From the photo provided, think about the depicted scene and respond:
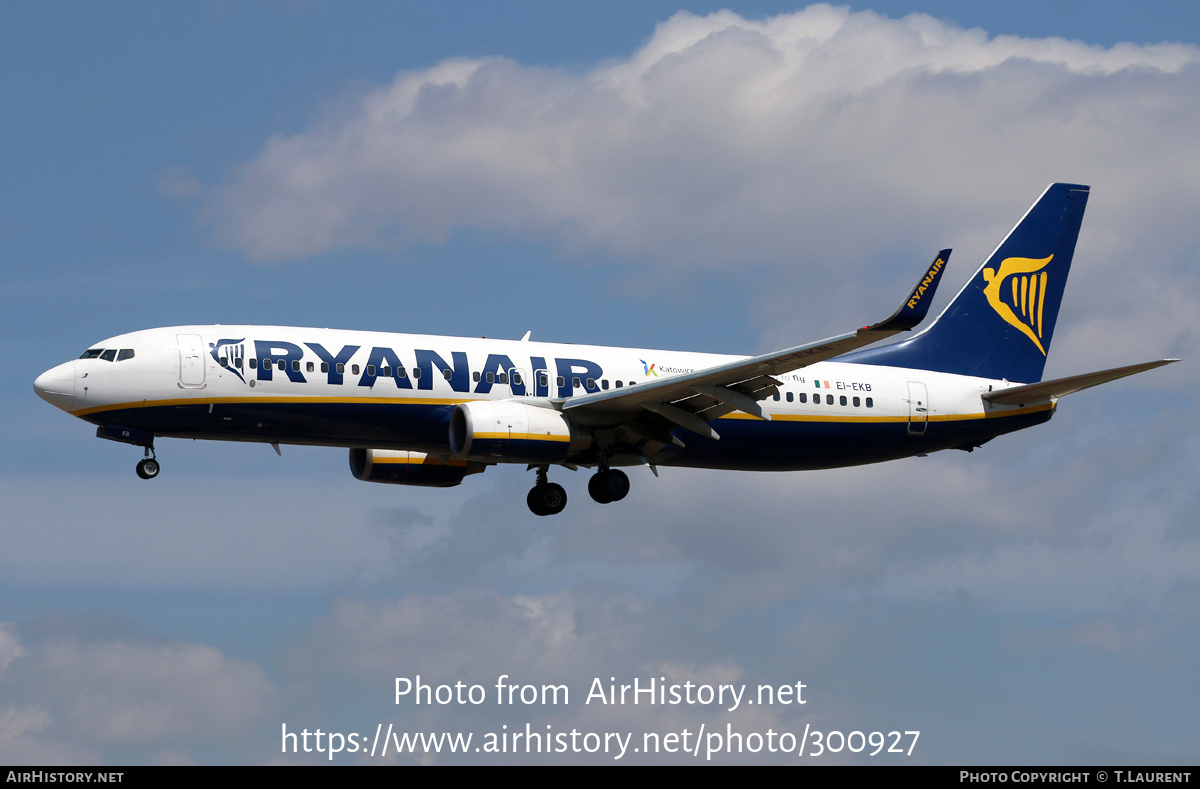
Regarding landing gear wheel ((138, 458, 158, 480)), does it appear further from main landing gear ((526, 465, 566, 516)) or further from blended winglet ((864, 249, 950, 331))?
blended winglet ((864, 249, 950, 331))

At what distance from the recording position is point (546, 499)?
4366 centimetres

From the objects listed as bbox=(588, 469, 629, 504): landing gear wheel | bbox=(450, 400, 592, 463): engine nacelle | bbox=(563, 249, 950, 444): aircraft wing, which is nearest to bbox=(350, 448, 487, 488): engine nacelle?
bbox=(588, 469, 629, 504): landing gear wheel

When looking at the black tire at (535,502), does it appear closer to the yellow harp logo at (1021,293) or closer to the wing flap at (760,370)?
the wing flap at (760,370)

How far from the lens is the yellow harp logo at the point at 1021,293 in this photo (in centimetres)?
5025

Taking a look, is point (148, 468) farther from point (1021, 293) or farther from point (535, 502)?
point (1021, 293)

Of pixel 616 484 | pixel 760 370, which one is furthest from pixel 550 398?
pixel 760 370

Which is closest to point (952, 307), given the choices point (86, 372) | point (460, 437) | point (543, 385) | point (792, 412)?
point (792, 412)

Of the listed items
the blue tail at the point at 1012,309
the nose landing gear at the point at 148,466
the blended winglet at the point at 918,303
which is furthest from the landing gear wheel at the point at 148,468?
the blue tail at the point at 1012,309

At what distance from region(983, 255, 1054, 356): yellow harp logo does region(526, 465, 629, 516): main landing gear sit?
53.8 feet

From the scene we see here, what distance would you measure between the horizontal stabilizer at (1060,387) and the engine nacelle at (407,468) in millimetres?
→ 17139

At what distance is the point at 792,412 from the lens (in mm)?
44062

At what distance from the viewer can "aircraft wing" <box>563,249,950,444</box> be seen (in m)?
33.4

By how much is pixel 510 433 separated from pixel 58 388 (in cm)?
1201

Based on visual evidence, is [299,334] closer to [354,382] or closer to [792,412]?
[354,382]
